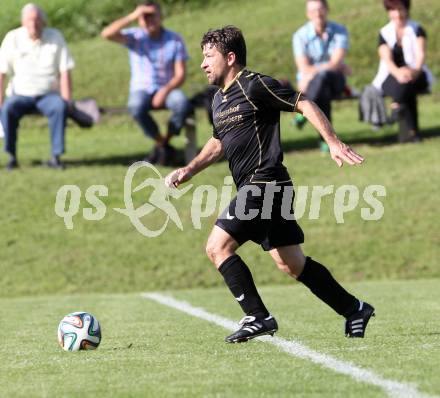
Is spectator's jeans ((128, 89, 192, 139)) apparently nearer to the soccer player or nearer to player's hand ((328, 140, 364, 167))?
the soccer player

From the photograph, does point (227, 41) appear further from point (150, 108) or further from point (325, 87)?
point (325, 87)

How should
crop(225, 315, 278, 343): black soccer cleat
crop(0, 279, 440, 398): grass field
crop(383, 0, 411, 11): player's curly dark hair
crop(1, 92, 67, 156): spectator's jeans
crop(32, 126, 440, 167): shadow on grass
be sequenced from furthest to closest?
1. crop(32, 126, 440, 167): shadow on grass
2. crop(383, 0, 411, 11): player's curly dark hair
3. crop(1, 92, 67, 156): spectator's jeans
4. crop(225, 315, 278, 343): black soccer cleat
5. crop(0, 279, 440, 398): grass field

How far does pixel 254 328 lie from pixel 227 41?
5.92 feet

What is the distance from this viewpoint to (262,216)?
718 cm

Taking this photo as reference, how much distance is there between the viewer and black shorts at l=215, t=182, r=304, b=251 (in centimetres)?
715

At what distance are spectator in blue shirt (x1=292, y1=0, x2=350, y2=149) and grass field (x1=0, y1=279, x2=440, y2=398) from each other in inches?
237

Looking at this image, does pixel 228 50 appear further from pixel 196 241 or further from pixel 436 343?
pixel 196 241

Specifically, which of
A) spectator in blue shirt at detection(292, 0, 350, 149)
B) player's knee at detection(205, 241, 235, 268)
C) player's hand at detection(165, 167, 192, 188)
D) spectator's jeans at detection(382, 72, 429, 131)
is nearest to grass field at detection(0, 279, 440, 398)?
player's knee at detection(205, 241, 235, 268)

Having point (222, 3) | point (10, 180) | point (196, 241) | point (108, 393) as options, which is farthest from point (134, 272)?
point (222, 3)

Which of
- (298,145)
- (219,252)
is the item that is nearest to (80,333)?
(219,252)

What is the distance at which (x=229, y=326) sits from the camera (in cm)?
Result: 866

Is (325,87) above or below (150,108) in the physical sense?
above

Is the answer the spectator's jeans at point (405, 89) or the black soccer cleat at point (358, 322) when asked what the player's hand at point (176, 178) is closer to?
the black soccer cleat at point (358, 322)

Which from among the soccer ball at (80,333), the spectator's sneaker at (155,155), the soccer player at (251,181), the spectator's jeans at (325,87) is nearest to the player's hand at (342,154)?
the soccer player at (251,181)
